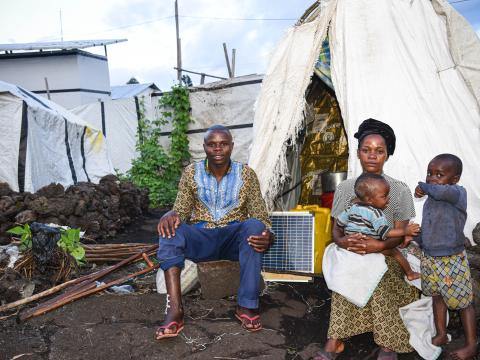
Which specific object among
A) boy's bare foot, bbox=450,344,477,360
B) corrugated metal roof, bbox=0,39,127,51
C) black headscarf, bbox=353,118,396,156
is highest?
corrugated metal roof, bbox=0,39,127,51

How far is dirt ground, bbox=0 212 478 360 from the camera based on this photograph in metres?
2.50

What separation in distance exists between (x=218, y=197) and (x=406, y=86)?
1922 millimetres

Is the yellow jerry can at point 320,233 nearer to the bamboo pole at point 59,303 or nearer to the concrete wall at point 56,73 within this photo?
the bamboo pole at point 59,303

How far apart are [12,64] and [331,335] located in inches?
513

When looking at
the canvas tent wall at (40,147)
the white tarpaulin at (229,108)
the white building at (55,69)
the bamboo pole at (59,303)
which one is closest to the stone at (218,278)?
the bamboo pole at (59,303)

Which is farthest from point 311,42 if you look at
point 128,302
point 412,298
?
point 128,302

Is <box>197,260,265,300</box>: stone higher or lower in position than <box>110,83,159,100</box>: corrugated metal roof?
lower

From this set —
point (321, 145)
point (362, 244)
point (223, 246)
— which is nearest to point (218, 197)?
point (223, 246)

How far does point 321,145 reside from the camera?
534cm

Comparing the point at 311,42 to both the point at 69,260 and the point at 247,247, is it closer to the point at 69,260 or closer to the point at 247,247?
the point at 247,247

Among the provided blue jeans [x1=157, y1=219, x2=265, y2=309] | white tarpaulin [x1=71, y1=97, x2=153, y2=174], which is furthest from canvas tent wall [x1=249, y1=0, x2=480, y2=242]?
white tarpaulin [x1=71, y1=97, x2=153, y2=174]

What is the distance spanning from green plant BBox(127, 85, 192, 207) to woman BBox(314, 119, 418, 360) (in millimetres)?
6640

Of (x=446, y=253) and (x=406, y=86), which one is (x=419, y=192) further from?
(x=406, y=86)

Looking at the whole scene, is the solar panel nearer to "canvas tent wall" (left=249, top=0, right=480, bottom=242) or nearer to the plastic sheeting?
"canvas tent wall" (left=249, top=0, right=480, bottom=242)
